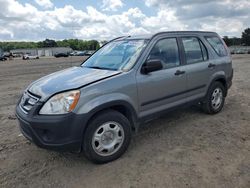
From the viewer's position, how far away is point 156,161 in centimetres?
360

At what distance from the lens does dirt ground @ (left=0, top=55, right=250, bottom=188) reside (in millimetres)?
3143

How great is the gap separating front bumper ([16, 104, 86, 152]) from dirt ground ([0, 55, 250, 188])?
45cm

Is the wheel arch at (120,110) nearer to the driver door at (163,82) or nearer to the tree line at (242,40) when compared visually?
the driver door at (163,82)

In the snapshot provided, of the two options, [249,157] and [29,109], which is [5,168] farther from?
[249,157]

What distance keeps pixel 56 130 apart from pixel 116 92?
0.96 meters

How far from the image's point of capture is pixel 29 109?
335 cm

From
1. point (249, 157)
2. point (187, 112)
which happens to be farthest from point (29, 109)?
point (187, 112)

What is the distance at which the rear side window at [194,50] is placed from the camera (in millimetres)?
4766

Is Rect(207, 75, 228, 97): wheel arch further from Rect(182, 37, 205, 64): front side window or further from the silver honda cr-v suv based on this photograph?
Rect(182, 37, 205, 64): front side window

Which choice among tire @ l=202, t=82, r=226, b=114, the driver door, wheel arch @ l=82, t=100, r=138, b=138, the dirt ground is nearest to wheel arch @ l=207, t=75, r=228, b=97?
tire @ l=202, t=82, r=226, b=114

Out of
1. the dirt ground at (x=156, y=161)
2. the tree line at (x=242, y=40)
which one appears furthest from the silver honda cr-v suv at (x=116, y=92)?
the tree line at (x=242, y=40)

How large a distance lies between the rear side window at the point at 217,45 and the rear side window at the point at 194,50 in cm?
36

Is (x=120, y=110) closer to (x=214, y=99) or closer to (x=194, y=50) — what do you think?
(x=194, y=50)

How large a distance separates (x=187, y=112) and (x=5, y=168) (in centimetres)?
390
